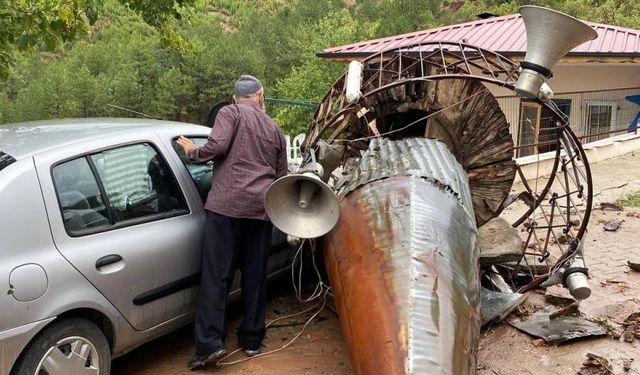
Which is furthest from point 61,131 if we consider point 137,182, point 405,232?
point 405,232

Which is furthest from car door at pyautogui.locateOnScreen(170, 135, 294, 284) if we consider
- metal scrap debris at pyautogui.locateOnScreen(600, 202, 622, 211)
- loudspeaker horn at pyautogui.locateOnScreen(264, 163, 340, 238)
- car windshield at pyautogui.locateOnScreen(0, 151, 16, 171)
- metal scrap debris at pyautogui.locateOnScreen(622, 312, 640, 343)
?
metal scrap debris at pyautogui.locateOnScreen(600, 202, 622, 211)

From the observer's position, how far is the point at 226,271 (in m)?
3.62

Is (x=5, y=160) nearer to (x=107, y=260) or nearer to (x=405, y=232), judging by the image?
(x=107, y=260)

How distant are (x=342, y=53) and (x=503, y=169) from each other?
10.5m

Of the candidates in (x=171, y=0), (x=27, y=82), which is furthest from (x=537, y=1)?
(x=27, y=82)

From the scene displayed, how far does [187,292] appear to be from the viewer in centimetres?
368

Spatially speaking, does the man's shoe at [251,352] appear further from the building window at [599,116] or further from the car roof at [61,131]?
the building window at [599,116]

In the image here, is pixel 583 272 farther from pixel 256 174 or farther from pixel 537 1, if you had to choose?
pixel 537 1

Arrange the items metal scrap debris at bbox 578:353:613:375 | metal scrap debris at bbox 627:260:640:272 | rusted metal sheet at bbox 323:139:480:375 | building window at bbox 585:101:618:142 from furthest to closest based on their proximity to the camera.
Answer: building window at bbox 585:101:618:142 → metal scrap debris at bbox 627:260:640:272 → metal scrap debris at bbox 578:353:613:375 → rusted metal sheet at bbox 323:139:480:375

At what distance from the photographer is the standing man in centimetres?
359

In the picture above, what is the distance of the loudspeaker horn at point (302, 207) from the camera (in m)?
3.08

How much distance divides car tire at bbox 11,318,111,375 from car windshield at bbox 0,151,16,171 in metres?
0.88

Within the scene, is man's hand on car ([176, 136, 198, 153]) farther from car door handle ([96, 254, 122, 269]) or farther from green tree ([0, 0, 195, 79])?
green tree ([0, 0, 195, 79])

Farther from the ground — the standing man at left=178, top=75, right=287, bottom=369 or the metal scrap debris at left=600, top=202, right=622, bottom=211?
the standing man at left=178, top=75, right=287, bottom=369
